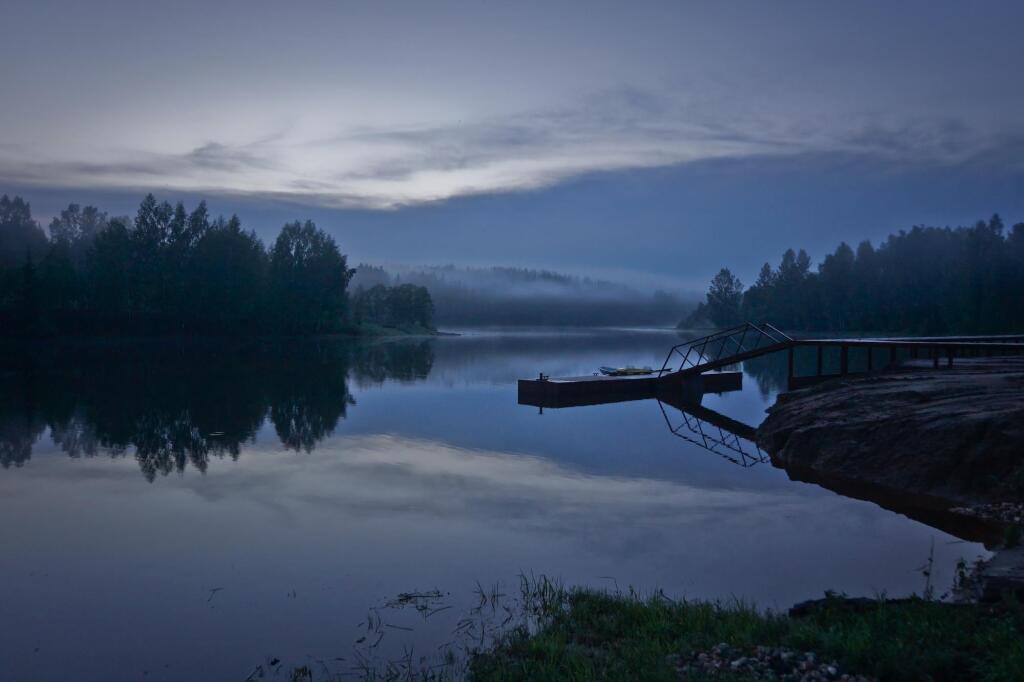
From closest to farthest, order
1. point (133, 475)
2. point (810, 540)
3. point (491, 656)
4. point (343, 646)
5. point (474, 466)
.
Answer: point (491, 656)
point (343, 646)
point (810, 540)
point (133, 475)
point (474, 466)

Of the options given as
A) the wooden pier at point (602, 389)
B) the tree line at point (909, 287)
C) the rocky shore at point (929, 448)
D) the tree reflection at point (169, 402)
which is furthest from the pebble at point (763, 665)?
the tree line at point (909, 287)

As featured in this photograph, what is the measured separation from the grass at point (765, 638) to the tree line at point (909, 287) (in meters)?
105

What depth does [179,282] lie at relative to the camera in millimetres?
100938

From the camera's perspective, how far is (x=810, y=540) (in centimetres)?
1458

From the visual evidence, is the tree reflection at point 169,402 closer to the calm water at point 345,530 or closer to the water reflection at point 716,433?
the calm water at point 345,530

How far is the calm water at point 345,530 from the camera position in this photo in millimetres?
10438

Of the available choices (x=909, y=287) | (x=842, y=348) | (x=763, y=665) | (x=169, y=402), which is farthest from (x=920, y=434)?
(x=909, y=287)

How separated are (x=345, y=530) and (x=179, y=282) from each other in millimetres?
95926

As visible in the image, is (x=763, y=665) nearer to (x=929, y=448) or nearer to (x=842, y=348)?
(x=929, y=448)

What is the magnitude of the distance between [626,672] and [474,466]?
1440 cm

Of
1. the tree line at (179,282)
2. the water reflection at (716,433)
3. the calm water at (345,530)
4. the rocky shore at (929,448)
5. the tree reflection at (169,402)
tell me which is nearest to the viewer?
the calm water at (345,530)

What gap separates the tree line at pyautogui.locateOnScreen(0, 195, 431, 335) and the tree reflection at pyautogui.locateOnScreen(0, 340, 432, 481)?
18.2 m

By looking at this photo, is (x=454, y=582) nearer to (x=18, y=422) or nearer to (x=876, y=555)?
(x=876, y=555)

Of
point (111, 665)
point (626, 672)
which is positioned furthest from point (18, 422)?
point (626, 672)
